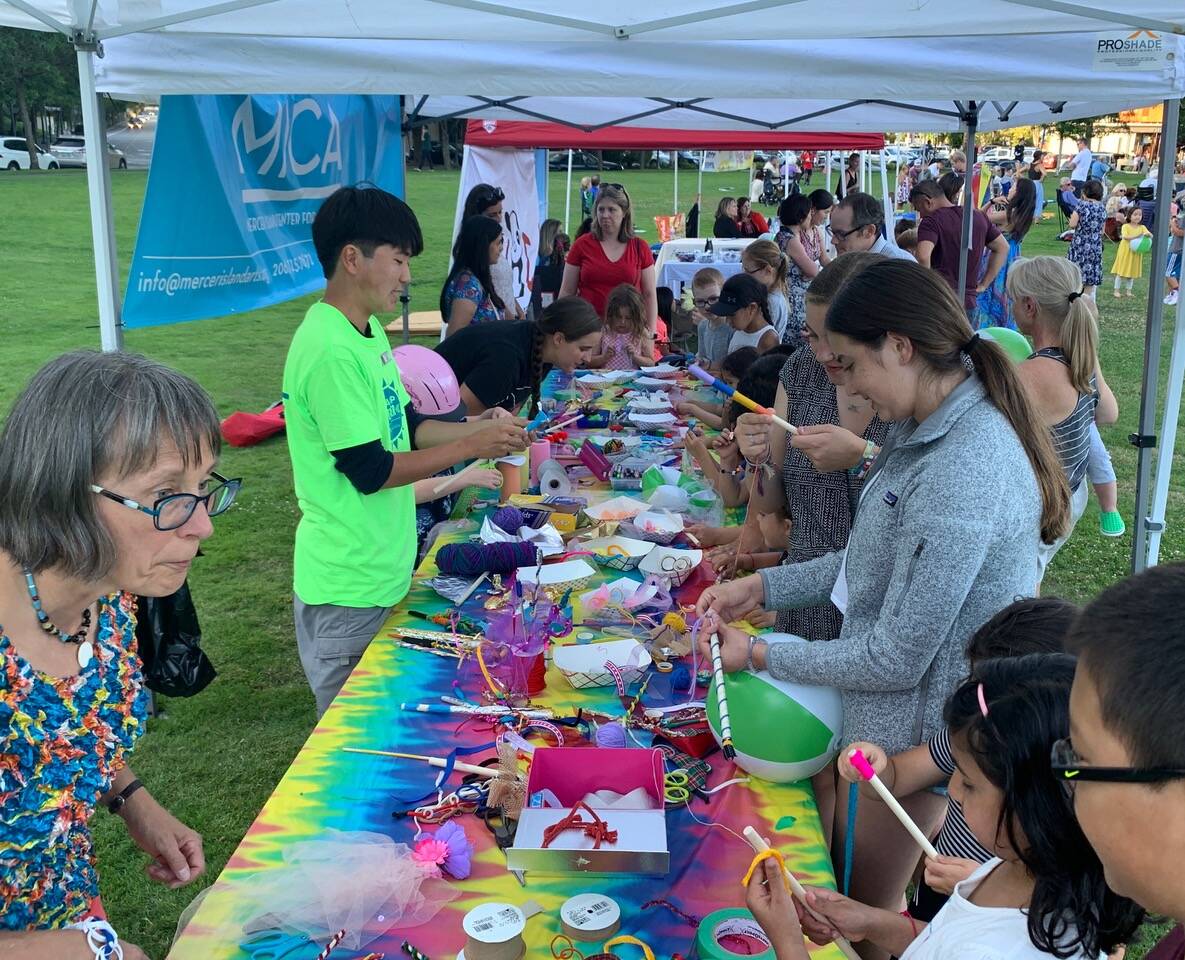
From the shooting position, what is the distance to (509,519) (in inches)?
120

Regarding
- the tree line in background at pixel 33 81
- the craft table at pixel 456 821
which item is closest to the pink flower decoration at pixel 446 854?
the craft table at pixel 456 821

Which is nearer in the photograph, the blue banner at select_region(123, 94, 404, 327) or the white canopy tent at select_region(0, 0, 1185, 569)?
the white canopy tent at select_region(0, 0, 1185, 569)

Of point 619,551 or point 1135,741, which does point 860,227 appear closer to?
point 619,551

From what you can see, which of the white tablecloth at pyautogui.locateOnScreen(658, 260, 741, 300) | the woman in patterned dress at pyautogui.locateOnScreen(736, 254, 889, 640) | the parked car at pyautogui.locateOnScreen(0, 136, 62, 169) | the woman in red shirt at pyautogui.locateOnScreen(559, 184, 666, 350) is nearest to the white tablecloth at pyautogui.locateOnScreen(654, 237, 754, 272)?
the white tablecloth at pyautogui.locateOnScreen(658, 260, 741, 300)

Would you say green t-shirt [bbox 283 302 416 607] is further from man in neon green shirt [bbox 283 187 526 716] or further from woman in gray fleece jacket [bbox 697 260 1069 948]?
woman in gray fleece jacket [bbox 697 260 1069 948]

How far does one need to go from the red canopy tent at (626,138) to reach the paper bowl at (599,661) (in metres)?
6.55

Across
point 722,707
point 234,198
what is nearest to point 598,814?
point 722,707

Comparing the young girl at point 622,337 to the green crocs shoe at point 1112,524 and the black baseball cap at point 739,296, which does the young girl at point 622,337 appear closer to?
the black baseball cap at point 739,296

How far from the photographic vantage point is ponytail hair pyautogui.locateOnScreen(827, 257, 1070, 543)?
5.65ft

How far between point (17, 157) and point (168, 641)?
38091mm

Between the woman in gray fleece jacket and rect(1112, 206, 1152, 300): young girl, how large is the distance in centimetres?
1398

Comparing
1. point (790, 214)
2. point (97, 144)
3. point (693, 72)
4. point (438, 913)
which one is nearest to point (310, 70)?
point (97, 144)

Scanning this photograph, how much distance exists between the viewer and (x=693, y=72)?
3342 millimetres

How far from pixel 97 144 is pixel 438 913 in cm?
274
